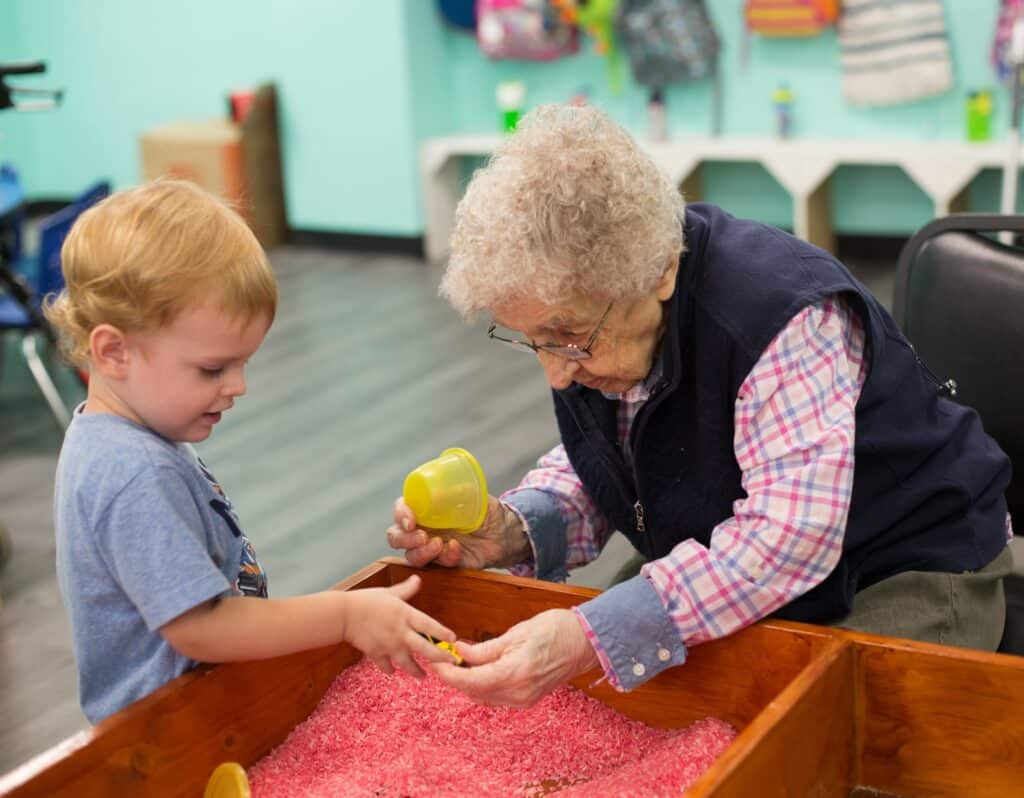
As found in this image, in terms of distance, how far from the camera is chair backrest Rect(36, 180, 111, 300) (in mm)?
3514

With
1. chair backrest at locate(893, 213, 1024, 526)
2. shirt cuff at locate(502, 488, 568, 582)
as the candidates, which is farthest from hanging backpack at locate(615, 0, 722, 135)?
shirt cuff at locate(502, 488, 568, 582)

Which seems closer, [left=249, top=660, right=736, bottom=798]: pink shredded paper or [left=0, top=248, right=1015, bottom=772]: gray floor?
[left=249, top=660, right=736, bottom=798]: pink shredded paper

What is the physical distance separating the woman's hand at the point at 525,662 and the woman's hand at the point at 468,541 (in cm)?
22

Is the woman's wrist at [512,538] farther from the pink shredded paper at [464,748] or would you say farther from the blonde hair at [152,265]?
the blonde hair at [152,265]

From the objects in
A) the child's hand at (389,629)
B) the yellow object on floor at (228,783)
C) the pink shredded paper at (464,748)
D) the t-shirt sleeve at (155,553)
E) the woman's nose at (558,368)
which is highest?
the woman's nose at (558,368)

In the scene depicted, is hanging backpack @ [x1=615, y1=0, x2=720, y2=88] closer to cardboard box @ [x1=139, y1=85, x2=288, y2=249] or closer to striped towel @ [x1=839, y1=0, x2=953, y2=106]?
striped towel @ [x1=839, y1=0, x2=953, y2=106]

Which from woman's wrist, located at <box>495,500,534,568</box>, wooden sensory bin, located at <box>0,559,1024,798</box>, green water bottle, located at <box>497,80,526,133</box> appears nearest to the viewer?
wooden sensory bin, located at <box>0,559,1024,798</box>

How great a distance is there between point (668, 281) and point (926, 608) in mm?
444

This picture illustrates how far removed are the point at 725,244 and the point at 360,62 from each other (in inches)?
191

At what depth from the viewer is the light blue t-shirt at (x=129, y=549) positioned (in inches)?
45.4

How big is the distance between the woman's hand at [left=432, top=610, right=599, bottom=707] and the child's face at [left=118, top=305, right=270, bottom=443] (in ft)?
1.11

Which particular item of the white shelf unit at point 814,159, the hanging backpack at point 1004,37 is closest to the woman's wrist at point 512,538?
the white shelf unit at point 814,159

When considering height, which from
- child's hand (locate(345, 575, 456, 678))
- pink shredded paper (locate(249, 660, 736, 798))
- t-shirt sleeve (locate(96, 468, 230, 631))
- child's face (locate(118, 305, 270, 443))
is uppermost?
child's face (locate(118, 305, 270, 443))

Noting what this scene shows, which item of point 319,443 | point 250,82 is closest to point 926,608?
point 319,443
